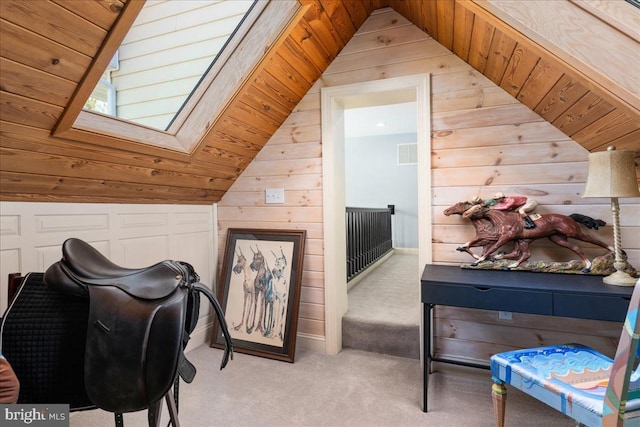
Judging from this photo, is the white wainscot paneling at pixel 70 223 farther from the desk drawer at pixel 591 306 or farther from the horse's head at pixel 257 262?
the desk drawer at pixel 591 306

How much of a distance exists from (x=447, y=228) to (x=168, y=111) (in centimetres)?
196

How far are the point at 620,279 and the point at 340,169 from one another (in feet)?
5.92

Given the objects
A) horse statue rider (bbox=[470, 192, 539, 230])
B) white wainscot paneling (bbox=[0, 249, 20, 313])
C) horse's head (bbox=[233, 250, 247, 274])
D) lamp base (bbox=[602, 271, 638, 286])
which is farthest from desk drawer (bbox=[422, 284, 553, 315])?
white wainscot paneling (bbox=[0, 249, 20, 313])

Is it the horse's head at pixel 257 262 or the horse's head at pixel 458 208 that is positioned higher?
the horse's head at pixel 458 208

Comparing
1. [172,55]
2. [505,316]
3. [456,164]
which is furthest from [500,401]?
[172,55]

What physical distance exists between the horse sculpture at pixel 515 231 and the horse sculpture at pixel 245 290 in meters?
1.60

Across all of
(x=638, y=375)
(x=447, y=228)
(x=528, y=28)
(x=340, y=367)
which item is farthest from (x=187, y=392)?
(x=528, y=28)

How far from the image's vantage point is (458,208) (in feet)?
6.79

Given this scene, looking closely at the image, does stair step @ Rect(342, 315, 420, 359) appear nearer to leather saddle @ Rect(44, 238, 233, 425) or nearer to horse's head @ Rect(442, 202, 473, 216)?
horse's head @ Rect(442, 202, 473, 216)

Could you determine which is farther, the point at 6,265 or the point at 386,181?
the point at 386,181

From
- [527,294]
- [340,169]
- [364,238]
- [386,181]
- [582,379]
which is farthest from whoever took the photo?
[386,181]

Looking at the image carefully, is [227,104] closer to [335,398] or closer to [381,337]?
[335,398]

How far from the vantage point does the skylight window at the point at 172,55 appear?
1.77 meters

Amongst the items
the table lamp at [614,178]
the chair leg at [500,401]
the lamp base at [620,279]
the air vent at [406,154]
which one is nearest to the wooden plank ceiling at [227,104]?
the table lamp at [614,178]
